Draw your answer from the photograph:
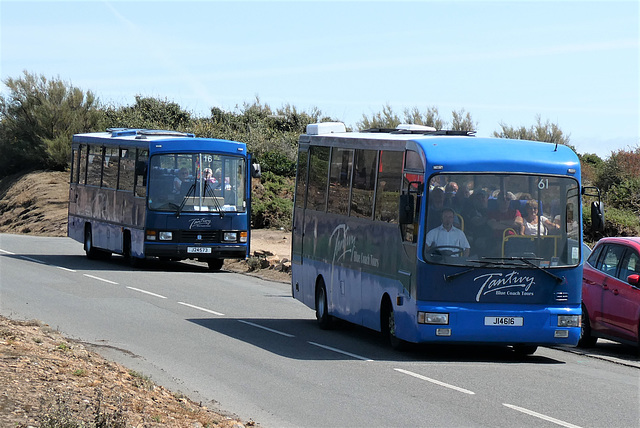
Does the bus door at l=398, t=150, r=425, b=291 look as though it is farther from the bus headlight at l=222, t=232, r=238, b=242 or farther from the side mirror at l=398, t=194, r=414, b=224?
the bus headlight at l=222, t=232, r=238, b=242

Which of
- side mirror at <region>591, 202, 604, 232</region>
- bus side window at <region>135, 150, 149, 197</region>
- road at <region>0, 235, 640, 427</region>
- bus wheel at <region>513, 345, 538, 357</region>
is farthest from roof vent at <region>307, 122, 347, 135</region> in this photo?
bus side window at <region>135, 150, 149, 197</region>

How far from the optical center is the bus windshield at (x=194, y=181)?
90.4 ft

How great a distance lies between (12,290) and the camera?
22125 millimetres

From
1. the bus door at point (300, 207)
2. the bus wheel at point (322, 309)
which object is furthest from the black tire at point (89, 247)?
the bus wheel at point (322, 309)

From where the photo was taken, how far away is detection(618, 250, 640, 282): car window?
15.5 metres

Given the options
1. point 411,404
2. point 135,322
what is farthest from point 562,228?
point 135,322

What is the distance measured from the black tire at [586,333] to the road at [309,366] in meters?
0.45

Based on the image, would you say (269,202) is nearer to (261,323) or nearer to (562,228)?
(261,323)

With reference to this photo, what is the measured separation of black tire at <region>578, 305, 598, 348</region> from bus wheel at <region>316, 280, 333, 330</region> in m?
4.02

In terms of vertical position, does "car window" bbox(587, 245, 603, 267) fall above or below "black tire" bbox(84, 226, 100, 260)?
above

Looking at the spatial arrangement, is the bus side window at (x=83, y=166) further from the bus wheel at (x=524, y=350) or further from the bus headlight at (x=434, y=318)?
the bus headlight at (x=434, y=318)

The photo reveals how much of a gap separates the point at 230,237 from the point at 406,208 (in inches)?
581

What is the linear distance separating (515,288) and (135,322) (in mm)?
6829

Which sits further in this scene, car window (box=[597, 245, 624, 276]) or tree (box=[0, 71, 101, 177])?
tree (box=[0, 71, 101, 177])
